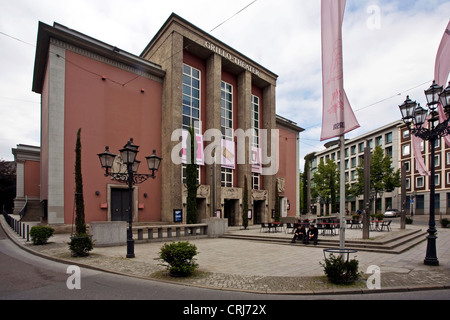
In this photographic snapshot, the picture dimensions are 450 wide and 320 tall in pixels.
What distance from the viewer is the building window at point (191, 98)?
2556 centimetres

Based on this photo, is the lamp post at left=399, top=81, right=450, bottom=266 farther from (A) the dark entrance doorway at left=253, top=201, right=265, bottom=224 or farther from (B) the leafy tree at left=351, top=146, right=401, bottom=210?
(B) the leafy tree at left=351, top=146, right=401, bottom=210

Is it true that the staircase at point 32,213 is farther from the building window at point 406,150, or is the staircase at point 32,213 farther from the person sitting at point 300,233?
the building window at point 406,150

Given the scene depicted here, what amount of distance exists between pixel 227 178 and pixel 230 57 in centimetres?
1264

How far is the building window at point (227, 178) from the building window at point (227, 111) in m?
3.39

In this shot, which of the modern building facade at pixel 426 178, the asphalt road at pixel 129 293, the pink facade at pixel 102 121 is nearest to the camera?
the asphalt road at pixel 129 293

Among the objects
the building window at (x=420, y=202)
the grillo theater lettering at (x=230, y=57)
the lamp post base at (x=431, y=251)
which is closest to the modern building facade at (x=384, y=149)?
the building window at (x=420, y=202)

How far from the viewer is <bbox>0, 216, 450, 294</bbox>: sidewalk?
255 inches

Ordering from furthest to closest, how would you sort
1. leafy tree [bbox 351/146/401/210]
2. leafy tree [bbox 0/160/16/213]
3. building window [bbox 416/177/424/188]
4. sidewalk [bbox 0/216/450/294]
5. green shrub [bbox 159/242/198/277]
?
1. building window [bbox 416/177/424/188]
2. leafy tree [bbox 351/146/401/210]
3. leafy tree [bbox 0/160/16/213]
4. green shrub [bbox 159/242/198/277]
5. sidewalk [bbox 0/216/450/294]

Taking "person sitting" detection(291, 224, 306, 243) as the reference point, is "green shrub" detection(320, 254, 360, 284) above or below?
above

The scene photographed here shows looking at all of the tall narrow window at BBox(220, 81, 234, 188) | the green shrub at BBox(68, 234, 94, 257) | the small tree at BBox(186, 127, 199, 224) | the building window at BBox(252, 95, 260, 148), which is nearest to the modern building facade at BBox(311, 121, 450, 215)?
the building window at BBox(252, 95, 260, 148)

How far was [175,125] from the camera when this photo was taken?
76.1 ft

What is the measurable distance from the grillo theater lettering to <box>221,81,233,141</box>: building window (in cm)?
253

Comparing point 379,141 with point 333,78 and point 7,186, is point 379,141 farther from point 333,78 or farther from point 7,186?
point 7,186
